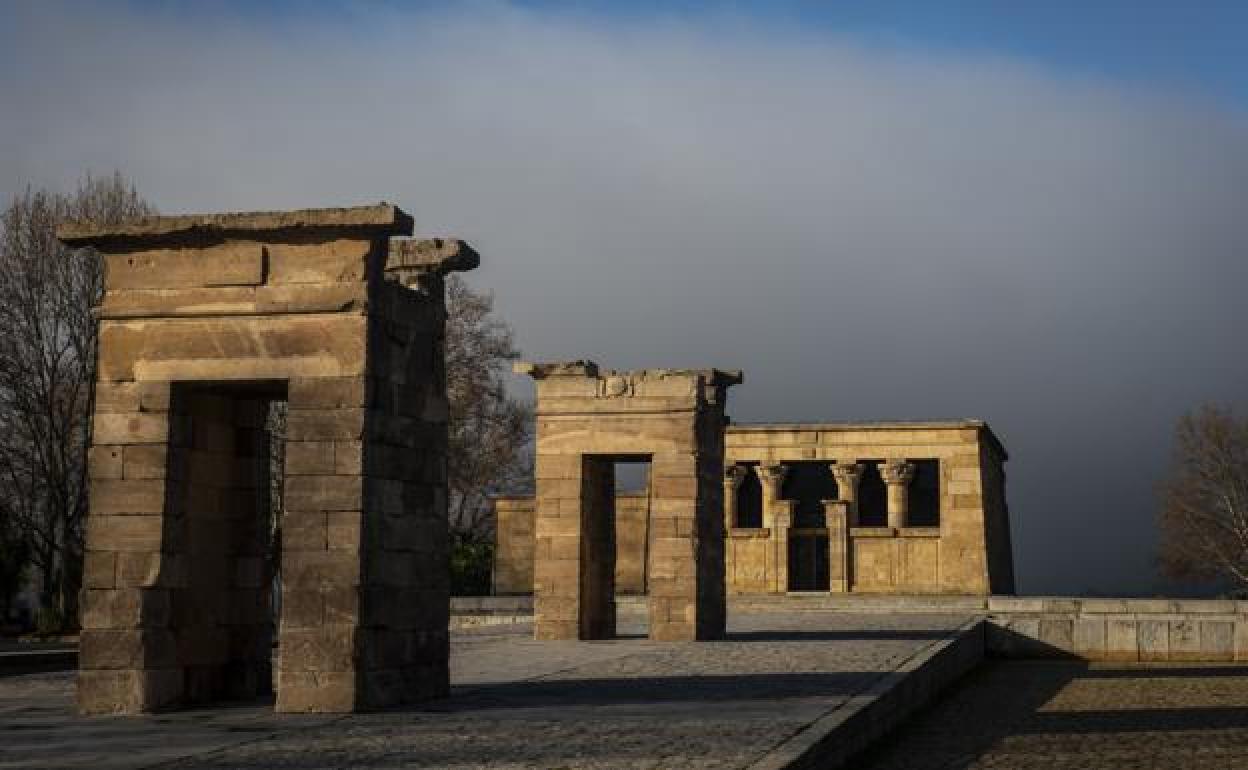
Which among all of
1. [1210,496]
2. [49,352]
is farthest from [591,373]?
[1210,496]

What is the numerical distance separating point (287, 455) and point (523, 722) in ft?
8.93

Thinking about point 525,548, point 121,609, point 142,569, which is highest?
point 525,548

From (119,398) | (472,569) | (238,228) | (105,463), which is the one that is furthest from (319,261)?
(472,569)

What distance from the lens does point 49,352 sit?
2862cm

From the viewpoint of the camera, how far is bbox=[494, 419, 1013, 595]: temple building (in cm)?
3603

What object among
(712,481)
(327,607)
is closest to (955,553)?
(712,481)

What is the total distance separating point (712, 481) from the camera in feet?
67.5

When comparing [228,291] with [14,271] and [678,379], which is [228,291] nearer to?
[678,379]

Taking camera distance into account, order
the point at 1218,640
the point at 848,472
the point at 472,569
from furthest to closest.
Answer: the point at 472,569 → the point at 848,472 → the point at 1218,640

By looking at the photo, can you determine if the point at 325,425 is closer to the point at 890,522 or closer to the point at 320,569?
the point at 320,569

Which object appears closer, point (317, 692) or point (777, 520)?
point (317, 692)

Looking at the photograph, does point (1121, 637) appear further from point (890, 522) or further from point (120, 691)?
point (120, 691)

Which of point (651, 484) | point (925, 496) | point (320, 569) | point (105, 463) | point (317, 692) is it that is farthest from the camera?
point (925, 496)

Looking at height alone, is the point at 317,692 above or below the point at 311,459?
below
